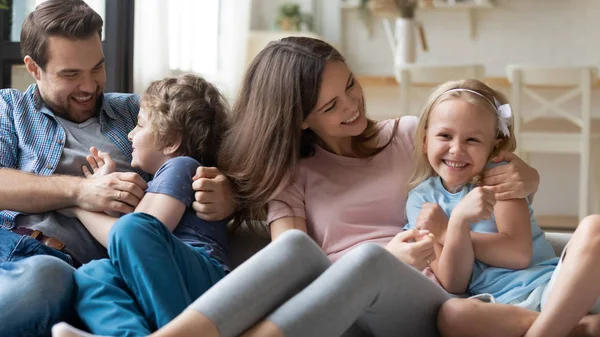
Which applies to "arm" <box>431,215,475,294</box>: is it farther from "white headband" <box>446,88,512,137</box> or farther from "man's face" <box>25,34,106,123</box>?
"man's face" <box>25,34,106,123</box>

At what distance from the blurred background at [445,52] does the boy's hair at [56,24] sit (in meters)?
2.15

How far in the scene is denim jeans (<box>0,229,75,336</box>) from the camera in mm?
1575

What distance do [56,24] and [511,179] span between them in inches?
45.1

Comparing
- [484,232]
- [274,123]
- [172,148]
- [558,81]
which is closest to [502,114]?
[484,232]

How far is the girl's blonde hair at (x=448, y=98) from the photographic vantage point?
183 cm

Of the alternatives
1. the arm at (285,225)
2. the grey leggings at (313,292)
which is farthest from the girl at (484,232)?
the arm at (285,225)

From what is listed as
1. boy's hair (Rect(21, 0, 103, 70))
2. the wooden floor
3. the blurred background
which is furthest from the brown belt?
the wooden floor

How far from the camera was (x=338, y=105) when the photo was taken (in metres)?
1.87

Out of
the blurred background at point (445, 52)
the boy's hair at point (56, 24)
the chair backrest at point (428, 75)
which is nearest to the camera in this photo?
the boy's hair at point (56, 24)

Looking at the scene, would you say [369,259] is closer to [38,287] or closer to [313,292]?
[313,292]

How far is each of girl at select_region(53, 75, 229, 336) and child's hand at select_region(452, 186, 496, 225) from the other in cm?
51

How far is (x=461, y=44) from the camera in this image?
216 inches

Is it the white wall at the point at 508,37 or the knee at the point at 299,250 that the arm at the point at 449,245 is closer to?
the knee at the point at 299,250

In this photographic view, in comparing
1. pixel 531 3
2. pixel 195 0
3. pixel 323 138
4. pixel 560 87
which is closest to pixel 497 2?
pixel 531 3
